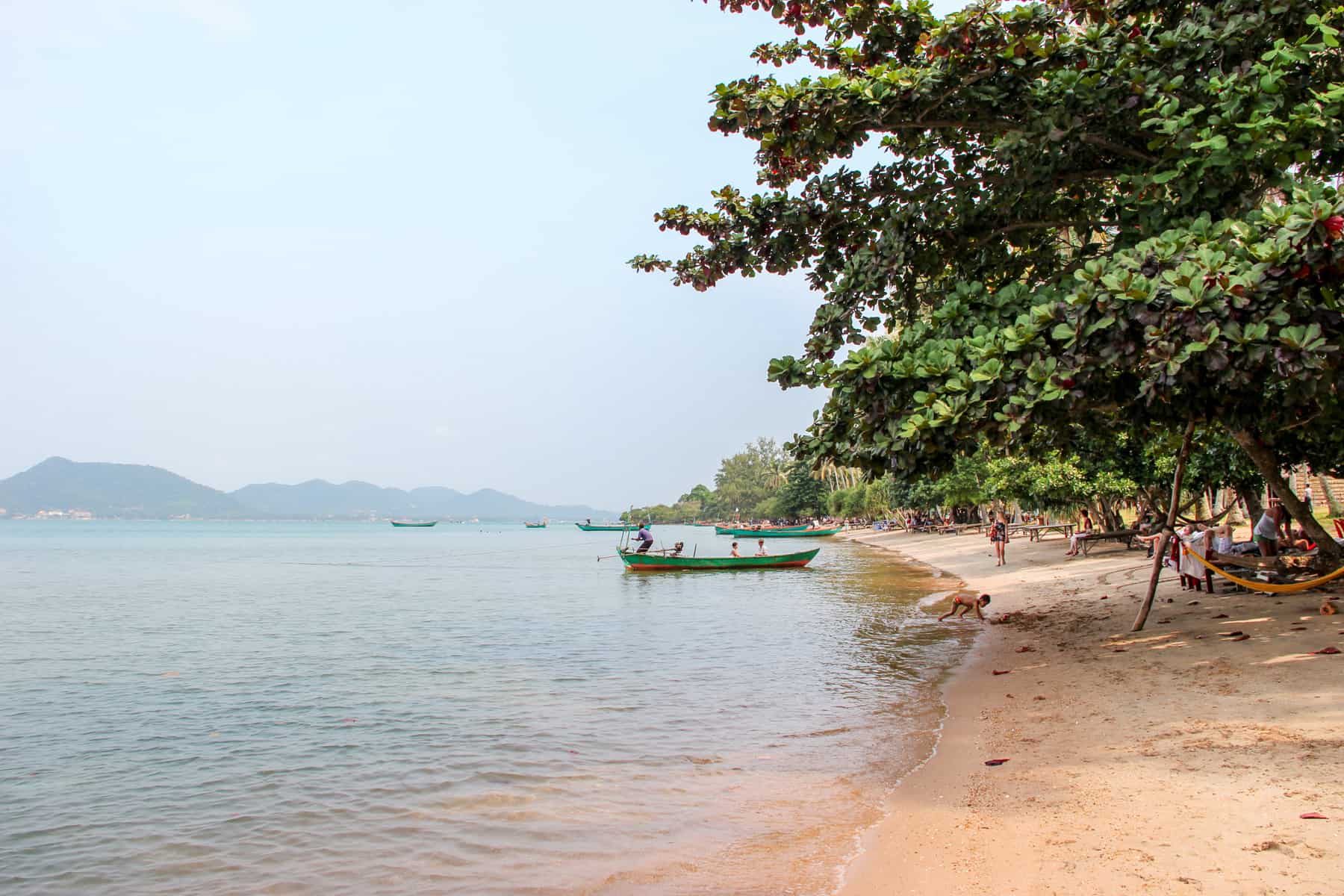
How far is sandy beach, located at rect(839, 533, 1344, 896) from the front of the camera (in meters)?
4.44

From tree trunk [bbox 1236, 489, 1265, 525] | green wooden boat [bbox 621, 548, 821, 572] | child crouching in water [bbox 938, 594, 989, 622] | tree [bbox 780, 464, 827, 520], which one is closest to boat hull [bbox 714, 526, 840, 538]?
tree [bbox 780, 464, 827, 520]

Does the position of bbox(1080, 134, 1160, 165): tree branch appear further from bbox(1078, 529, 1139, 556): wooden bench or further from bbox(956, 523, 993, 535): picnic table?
bbox(956, 523, 993, 535): picnic table

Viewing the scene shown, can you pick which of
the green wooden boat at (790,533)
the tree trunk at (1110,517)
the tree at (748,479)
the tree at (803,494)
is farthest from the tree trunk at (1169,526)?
the tree at (748,479)

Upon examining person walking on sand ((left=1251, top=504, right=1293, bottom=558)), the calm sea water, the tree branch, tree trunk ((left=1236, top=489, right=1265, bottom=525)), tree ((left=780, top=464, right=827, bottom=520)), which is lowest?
the calm sea water

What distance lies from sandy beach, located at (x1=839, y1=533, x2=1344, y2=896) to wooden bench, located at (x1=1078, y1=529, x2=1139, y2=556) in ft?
42.8

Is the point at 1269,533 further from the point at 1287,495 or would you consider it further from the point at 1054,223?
the point at 1054,223

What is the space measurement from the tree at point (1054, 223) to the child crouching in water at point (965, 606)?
195 inches

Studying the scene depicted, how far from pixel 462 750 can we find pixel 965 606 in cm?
1134

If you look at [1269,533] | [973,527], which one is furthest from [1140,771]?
[973,527]

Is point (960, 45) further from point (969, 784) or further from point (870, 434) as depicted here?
point (969, 784)

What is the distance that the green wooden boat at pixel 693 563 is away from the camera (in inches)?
1372

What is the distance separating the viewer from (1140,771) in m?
5.95

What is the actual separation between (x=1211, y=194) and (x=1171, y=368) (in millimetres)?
2572

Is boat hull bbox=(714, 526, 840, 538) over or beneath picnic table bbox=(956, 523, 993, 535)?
beneath
